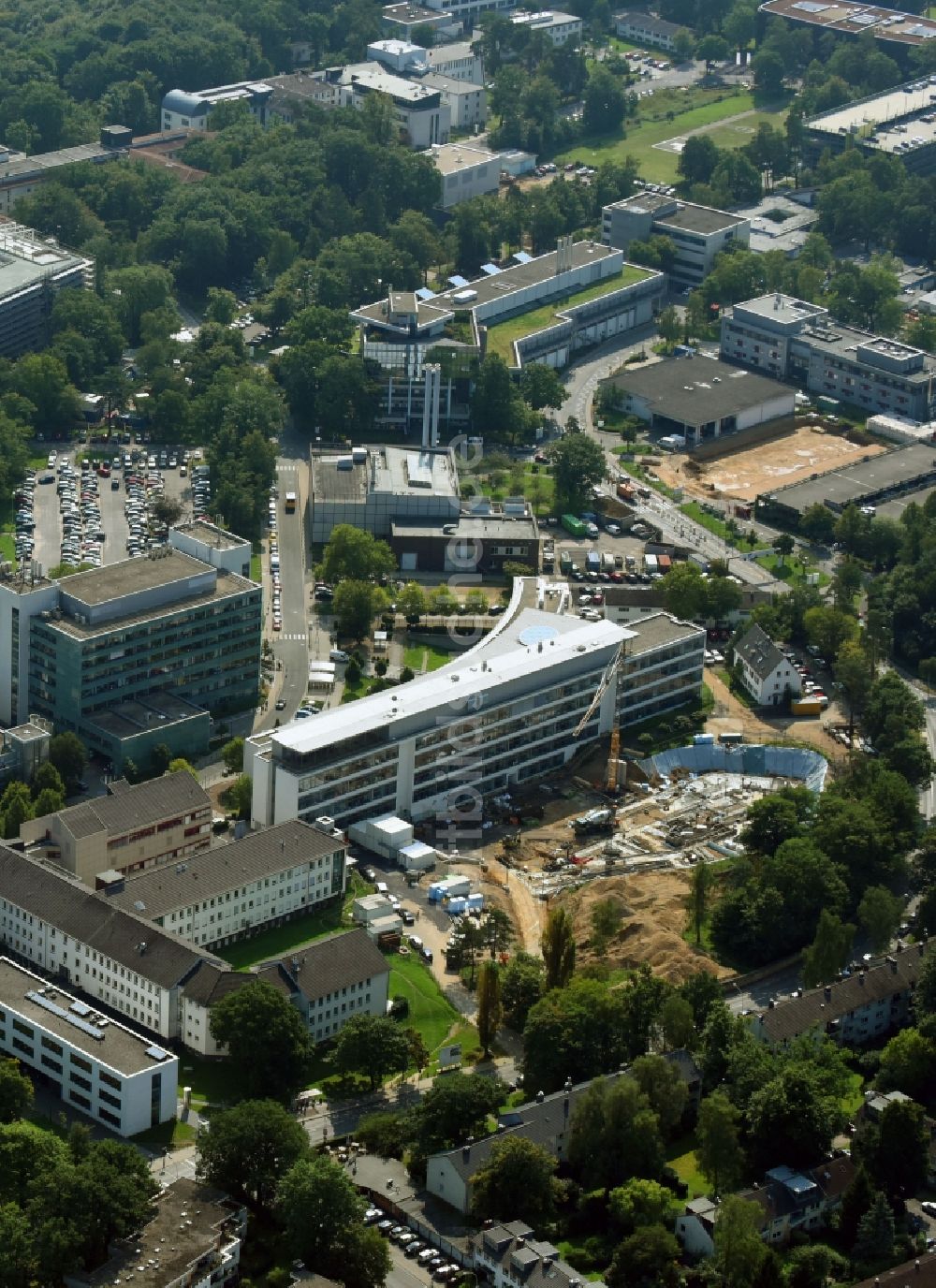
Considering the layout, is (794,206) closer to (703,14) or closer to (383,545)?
(703,14)

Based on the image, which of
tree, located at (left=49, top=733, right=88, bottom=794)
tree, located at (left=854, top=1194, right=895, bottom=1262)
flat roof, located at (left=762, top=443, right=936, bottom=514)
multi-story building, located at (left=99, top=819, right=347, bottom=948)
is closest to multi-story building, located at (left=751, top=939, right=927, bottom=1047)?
tree, located at (left=854, top=1194, right=895, bottom=1262)

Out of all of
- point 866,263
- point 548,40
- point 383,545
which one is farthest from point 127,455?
point 548,40

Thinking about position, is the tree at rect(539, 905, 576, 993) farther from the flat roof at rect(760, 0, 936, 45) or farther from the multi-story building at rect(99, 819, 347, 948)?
the flat roof at rect(760, 0, 936, 45)

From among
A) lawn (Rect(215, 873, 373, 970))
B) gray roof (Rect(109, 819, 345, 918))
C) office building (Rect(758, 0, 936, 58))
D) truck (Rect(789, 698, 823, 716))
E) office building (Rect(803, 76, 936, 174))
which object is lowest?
truck (Rect(789, 698, 823, 716))

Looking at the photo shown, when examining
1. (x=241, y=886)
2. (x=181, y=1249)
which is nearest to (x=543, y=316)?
(x=241, y=886)

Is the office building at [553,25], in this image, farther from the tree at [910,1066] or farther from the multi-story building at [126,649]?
the tree at [910,1066]
